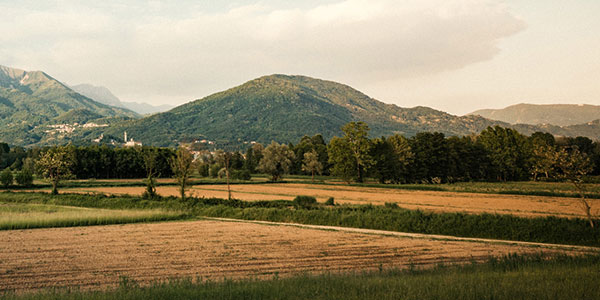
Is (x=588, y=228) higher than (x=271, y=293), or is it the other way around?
(x=271, y=293)

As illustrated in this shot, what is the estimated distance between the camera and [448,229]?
2912 centimetres

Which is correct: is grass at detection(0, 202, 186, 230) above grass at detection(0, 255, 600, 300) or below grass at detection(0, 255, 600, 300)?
below

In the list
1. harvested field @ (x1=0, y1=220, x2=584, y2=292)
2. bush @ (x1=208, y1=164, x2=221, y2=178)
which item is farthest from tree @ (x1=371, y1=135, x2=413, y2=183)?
harvested field @ (x1=0, y1=220, x2=584, y2=292)

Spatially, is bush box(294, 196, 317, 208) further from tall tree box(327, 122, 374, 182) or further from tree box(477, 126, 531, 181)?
tree box(477, 126, 531, 181)

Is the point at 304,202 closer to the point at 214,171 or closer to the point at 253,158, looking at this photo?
the point at 214,171

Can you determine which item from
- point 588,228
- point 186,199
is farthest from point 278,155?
point 588,228

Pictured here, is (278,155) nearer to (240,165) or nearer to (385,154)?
(385,154)

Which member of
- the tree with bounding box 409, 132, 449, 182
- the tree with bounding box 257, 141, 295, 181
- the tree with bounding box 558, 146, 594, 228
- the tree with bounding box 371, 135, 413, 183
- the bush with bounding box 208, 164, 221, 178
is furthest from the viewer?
Result: the bush with bounding box 208, 164, 221, 178

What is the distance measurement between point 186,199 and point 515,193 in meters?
44.2

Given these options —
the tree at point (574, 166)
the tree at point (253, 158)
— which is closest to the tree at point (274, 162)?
the tree at point (253, 158)

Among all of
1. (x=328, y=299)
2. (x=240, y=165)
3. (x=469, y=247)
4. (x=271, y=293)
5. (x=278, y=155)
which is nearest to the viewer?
(x=328, y=299)

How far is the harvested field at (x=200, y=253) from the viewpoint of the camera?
1619 cm

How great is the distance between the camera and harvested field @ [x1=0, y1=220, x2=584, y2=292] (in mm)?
16194

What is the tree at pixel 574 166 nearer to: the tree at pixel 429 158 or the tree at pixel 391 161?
the tree at pixel 391 161
